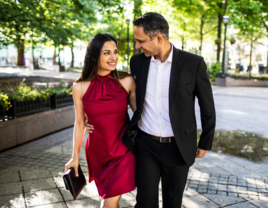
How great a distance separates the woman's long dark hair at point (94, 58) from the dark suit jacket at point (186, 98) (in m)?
0.33

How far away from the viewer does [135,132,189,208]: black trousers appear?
243 cm

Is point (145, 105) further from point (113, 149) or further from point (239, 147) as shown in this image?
point (239, 147)

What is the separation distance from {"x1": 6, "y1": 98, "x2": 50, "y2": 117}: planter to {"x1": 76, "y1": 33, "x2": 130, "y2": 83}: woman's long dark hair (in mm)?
4419

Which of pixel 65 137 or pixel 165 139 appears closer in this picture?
pixel 165 139

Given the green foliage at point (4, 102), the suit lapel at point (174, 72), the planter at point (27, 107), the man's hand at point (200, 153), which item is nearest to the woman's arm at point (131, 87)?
the suit lapel at point (174, 72)

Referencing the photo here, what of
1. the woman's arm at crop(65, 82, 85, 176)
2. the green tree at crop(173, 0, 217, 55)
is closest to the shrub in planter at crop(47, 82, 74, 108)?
the woman's arm at crop(65, 82, 85, 176)

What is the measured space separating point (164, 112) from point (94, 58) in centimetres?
87

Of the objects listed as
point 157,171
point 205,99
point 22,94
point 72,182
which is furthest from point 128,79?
point 22,94

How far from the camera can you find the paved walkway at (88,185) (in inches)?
144

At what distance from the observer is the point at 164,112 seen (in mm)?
2410

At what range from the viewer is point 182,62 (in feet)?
7.79

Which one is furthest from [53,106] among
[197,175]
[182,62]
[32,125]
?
[182,62]

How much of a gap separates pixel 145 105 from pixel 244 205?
2.17m

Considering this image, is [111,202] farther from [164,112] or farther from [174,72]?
[174,72]
